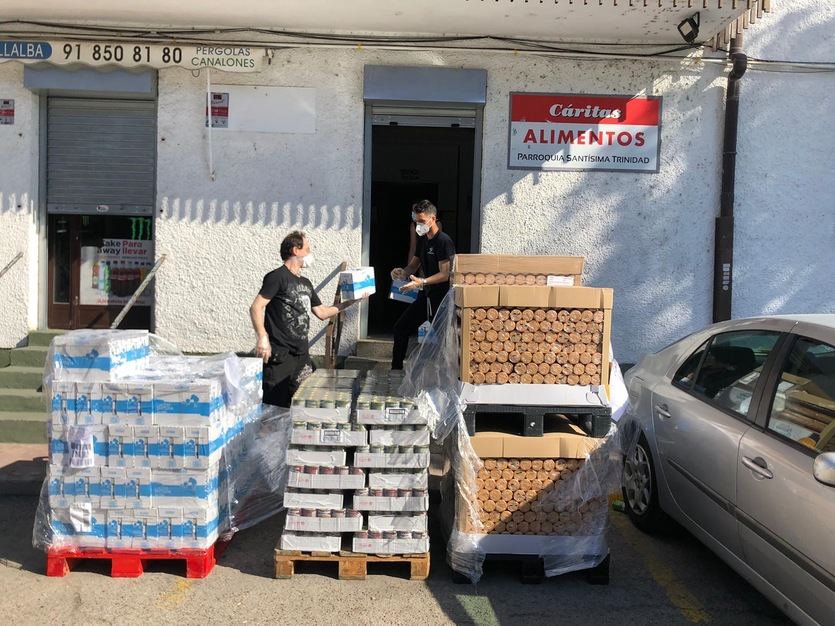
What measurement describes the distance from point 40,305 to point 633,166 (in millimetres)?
6438

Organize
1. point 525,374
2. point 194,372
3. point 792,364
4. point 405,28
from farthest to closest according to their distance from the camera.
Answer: point 405,28 → point 194,372 → point 525,374 → point 792,364

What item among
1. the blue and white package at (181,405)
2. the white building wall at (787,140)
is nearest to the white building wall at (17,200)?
the blue and white package at (181,405)

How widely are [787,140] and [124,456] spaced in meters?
7.20

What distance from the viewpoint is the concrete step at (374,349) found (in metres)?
8.18

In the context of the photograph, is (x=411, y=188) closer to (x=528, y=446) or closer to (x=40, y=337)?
(x=40, y=337)

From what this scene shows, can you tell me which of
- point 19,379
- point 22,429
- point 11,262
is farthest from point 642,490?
point 11,262

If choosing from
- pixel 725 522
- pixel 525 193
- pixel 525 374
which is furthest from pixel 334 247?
pixel 725 522

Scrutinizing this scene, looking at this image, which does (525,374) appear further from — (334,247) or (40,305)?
(40,305)

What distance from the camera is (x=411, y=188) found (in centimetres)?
1237

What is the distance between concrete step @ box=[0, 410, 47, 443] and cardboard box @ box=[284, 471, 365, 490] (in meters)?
3.91

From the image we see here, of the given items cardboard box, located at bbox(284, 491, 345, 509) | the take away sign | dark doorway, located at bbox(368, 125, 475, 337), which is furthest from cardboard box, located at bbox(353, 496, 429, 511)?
dark doorway, located at bbox(368, 125, 475, 337)

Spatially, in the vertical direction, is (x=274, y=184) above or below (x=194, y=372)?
above

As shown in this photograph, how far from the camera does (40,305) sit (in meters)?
8.37

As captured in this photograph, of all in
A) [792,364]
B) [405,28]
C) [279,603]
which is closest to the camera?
[792,364]
